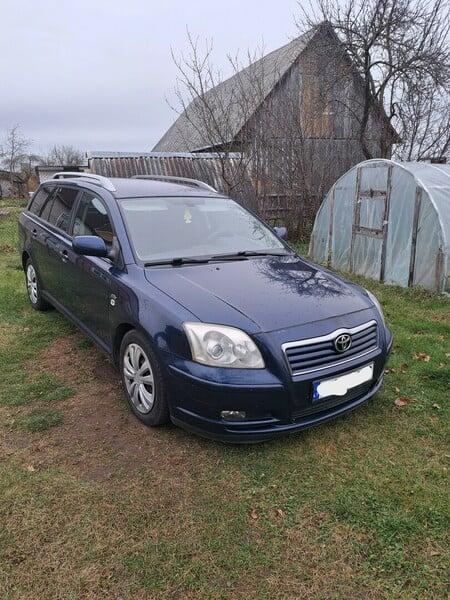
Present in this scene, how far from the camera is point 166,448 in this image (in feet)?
9.80

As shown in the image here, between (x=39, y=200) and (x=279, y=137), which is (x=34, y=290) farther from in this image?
(x=279, y=137)

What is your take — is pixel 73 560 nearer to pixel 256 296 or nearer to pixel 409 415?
pixel 256 296

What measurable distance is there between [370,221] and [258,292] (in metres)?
5.98

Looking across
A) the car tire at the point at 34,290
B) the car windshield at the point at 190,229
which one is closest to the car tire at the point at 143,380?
the car windshield at the point at 190,229

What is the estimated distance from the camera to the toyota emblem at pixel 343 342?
2834 millimetres

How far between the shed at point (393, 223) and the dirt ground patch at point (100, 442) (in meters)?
5.54

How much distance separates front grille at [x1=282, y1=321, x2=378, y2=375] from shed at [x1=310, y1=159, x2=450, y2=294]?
15.4 feet

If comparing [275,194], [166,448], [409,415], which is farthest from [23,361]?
[275,194]

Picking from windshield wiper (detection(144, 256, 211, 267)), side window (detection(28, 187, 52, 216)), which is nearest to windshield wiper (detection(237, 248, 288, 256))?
windshield wiper (detection(144, 256, 211, 267))

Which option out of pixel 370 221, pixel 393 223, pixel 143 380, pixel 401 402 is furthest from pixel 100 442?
pixel 370 221

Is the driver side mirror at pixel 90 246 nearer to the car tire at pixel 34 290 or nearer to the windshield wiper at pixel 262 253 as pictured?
the windshield wiper at pixel 262 253

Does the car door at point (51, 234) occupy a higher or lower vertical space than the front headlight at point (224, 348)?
higher

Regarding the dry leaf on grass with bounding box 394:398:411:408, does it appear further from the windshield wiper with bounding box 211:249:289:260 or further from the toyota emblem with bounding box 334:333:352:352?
the windshield wiper with bounding box 211:249:289:260

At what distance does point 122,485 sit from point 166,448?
416 mm
